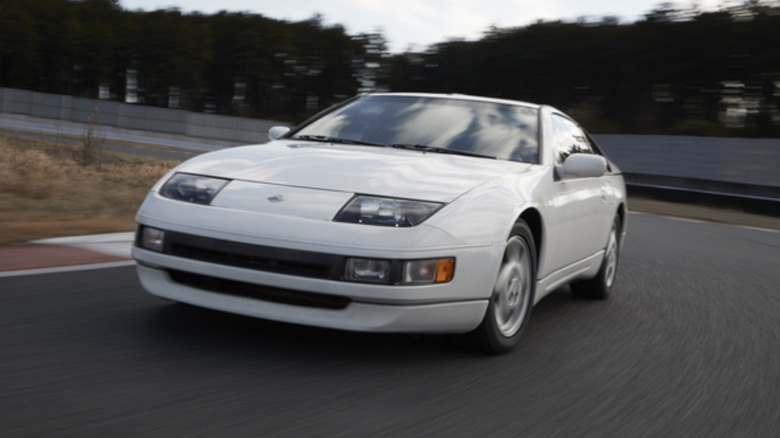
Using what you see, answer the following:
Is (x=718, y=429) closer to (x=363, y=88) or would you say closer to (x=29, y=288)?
(x=29, y=288)

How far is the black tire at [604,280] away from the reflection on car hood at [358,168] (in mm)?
1674

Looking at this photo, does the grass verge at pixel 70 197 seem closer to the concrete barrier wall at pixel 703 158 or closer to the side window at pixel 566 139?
the concrete barrier wall at pixel 703 158

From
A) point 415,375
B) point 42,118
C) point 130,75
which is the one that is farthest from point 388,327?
point 130,75

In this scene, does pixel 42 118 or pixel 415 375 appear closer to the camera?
pixel 415 375

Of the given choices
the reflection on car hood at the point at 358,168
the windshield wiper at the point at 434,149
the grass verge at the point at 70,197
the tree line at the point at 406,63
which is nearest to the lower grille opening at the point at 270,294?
the reflection on car hood at the point at 358,168

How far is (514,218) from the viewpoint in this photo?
174 inches

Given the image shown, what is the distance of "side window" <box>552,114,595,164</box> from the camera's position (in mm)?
5586

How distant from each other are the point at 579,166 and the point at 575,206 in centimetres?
32

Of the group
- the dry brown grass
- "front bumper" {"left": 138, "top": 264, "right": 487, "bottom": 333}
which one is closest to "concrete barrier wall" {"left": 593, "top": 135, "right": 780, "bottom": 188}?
the dry brown grass

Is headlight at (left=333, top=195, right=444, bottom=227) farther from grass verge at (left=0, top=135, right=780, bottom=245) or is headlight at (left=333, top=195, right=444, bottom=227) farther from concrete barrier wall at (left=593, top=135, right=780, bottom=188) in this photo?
concrete barrier wall at (left=593, top=135, right=780, bottom=188)

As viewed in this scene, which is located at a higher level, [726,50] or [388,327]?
[726,50]

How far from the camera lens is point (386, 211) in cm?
406

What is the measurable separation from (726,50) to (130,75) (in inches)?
1296

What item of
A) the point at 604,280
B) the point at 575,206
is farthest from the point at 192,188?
the point at 604,280
